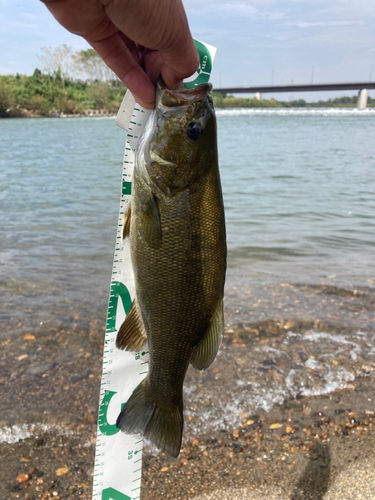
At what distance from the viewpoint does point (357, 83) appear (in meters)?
70.0

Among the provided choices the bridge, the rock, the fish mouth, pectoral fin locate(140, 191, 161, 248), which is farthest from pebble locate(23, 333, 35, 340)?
the bridge

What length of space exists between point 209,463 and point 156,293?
7.03ft

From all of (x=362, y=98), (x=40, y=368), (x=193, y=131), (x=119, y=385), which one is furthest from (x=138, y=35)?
(x=362, y=98)

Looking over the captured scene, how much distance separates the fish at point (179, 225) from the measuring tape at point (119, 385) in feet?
1.40

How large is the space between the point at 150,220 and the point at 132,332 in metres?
0.57

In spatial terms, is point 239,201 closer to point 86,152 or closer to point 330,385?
point 330,385

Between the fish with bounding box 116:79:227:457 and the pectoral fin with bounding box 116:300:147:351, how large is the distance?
70mm

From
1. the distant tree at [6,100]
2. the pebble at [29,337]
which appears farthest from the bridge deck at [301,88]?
the pebble at [29,337]

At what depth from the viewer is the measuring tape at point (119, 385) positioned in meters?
2.23

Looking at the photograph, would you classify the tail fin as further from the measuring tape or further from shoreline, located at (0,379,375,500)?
shoreline, located at (0,379,375,500)

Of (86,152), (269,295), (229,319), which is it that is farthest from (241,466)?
(86,152)

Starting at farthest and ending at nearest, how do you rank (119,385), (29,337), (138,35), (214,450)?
(29,337) < (214,450) < (119,385) < (138,35)

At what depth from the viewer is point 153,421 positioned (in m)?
1.91

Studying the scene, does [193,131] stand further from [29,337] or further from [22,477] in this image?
[29,337]
